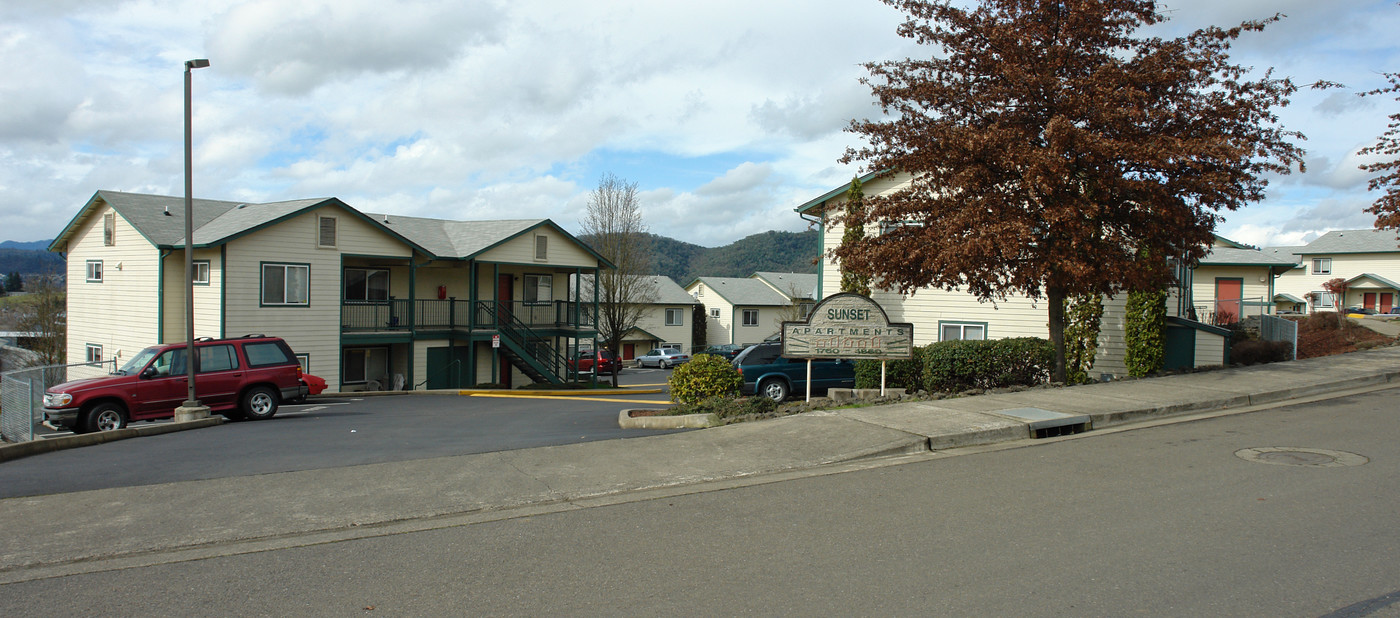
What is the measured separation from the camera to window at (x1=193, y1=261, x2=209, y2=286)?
2542 cm

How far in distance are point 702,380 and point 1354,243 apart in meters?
59.6

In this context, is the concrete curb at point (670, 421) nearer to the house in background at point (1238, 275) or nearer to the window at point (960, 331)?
the window at point (960, 331)

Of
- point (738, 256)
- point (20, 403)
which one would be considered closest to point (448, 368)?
point (20, 403)

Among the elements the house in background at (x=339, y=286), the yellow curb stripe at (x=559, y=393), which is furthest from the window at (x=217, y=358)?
the yellow curb stripe at (x=559, y=393)

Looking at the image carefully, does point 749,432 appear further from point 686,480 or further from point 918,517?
point 918,517

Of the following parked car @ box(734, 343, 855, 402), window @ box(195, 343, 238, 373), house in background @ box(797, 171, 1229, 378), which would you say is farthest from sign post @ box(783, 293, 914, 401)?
window @ box(195, 343, 238, 373)

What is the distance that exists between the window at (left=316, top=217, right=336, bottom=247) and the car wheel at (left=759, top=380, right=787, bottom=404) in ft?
52.5

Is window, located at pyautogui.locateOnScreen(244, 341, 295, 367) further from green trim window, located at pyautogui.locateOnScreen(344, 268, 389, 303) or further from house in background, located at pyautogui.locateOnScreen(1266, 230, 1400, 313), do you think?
house in background, located at pyautogui.locateOnScreen(1266, 230, 1400, 313)

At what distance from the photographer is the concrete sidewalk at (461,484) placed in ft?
22.1

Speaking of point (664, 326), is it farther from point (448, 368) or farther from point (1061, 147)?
point (1061, 147)

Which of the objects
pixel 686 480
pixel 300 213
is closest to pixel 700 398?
pixel 686 480

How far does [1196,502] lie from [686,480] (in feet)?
15.2

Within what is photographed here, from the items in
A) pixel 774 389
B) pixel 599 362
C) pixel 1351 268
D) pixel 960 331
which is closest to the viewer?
pixel 774 389

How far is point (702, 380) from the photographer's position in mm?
13867
